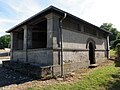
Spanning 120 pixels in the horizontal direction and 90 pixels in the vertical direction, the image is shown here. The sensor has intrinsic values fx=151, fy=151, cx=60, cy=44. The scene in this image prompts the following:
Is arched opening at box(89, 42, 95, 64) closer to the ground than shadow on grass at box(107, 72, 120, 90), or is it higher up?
higher up

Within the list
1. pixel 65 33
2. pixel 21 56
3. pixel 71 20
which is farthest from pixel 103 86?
pixel 21 56

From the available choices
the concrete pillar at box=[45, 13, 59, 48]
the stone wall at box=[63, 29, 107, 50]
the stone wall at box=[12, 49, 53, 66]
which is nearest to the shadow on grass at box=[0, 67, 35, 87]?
the stone wall at box=[12, 49, 53, 66]

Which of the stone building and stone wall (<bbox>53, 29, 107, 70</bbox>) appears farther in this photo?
stone wall (<bbox>53, 29, 107, 70</bbox>)

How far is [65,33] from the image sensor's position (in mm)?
11109

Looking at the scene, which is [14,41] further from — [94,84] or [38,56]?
[94,84]

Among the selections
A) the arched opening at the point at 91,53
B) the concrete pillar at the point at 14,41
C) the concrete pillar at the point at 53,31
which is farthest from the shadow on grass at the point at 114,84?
the concrete pillar at the point at 14,41

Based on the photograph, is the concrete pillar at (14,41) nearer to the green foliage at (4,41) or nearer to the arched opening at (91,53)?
the arched opening at (91,53)

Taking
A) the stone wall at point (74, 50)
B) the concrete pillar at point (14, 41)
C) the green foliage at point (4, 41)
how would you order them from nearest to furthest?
the stone wall at point (74, 50)
the concrete pillar at point (14, 41)
the green foliage at point (4, 41)

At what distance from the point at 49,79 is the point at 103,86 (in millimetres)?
3172

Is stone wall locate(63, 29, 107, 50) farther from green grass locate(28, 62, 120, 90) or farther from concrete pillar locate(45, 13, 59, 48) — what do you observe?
Answer: green grass locate(28, 62, 120, 90)

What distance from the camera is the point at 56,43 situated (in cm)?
1015

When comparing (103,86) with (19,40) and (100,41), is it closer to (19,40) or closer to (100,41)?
(100,41)

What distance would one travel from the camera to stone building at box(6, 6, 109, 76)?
395 inches

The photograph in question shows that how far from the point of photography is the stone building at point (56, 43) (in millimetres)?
10039
